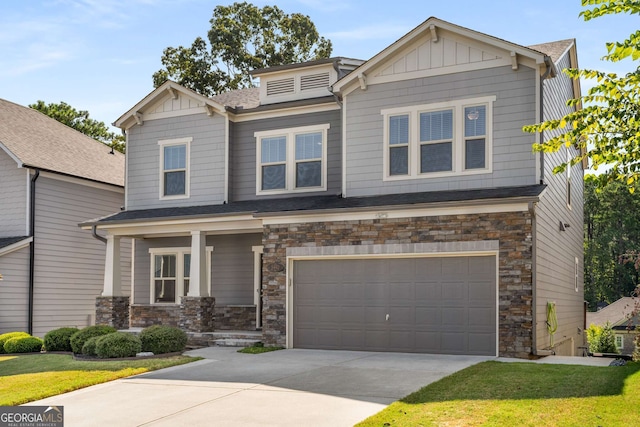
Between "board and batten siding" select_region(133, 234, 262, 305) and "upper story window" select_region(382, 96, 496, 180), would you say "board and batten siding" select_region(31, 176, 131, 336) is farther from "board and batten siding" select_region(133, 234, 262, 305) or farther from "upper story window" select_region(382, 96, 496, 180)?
"upper story window" select_region(382, 96, 496, 180)

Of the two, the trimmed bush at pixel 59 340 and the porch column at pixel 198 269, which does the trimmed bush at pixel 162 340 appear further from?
the porch column at pixel 198 269

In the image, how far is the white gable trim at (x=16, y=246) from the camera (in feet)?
64.1

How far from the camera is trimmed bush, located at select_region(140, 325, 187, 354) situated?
50.0 feet

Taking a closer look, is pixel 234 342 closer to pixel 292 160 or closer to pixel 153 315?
pixel 153 315

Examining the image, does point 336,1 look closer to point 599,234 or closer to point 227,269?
point 227,269

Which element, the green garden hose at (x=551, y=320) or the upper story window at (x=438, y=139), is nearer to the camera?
the green garden hose at (x=551, y=320)

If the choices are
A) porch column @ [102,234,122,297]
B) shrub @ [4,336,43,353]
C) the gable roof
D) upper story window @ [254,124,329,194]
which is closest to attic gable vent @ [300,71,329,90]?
upper story window @ [254,124,329,194]

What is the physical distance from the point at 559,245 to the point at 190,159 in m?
10.0

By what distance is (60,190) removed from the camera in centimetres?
2153

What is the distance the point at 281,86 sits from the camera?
64.2 ft

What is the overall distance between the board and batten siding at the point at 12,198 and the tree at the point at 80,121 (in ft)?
60.3

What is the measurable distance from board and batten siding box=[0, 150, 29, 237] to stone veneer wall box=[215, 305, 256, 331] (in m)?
6.15

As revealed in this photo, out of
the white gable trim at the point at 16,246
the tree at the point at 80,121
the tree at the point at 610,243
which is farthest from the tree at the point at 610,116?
the tree at the point at 610,243

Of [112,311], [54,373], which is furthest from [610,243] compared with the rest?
[54,373]
